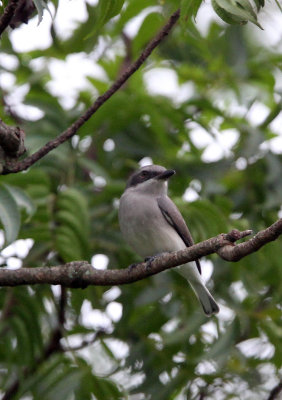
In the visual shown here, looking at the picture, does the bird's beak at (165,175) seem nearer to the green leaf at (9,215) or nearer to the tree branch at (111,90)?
the green leaf at (9,215)

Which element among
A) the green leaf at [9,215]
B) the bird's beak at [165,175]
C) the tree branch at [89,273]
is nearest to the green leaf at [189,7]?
the tree branch at [89,273]

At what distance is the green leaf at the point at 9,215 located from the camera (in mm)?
3701

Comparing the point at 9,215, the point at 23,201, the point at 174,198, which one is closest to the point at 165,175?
the point at 174,198

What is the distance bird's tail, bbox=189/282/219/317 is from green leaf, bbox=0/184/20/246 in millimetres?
1899

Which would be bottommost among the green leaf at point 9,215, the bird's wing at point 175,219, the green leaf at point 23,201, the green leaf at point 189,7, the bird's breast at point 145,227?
Answer: the bird's breast at point 145,227

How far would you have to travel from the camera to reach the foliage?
4.80 m

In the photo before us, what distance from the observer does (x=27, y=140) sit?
469 cm

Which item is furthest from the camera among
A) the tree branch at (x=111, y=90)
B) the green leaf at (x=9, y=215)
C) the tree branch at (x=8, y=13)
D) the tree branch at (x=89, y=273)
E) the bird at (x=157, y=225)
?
the bird at (x=157, y=225)

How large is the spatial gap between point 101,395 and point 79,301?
2.66ft

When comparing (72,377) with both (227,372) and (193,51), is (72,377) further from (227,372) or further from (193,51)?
(193,51)

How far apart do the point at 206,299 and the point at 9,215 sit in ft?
6.76

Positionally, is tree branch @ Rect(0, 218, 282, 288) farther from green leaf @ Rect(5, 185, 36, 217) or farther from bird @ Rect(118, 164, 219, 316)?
bird @ Rect(118, 164, 219, 316)

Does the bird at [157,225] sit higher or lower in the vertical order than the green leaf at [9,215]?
lower

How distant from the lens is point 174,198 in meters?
5.39
